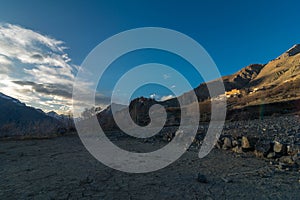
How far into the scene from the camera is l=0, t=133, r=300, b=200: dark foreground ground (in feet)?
9.43

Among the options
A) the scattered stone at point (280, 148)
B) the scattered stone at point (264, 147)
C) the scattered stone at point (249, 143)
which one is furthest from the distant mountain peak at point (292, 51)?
the scattered stone at point (280, 148)

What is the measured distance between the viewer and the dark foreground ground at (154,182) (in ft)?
9.43

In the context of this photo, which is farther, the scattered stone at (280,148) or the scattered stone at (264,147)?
the scattered stone at (264,147)

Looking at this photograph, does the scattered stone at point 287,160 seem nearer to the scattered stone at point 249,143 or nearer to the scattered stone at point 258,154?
the scattered stone at point 258,154

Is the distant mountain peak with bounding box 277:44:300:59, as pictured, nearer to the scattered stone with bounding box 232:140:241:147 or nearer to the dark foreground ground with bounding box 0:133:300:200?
the scattered stone with bounding box 232:140:241:147

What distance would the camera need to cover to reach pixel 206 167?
443 centimetres

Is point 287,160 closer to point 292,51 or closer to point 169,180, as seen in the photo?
point 169,180

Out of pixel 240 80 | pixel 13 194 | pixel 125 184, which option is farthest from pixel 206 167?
pixel 240 80

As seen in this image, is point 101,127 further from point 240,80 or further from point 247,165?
point 240,80

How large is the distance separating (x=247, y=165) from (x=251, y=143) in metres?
1.49

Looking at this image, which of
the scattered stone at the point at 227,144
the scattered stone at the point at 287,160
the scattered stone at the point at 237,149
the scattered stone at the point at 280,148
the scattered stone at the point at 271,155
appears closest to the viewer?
the scattered stone at the point at 287,160

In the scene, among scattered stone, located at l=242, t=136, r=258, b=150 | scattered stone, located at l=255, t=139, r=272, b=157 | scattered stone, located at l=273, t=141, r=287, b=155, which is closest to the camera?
scattered stone, located at l=273, t=141, r=287, b=155

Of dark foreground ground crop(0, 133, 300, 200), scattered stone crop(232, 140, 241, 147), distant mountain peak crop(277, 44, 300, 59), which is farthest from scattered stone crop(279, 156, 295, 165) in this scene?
distant mountain peak crop(277, 44, 300, 59)

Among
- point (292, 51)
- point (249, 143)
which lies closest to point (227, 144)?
point (249, 143)
